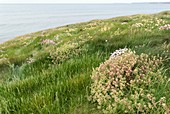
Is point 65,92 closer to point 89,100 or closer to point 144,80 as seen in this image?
point 89,100

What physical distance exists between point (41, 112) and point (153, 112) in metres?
1.71

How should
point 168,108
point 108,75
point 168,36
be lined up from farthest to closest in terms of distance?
point 168,36, point 108,75, point 168,108

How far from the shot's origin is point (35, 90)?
16.1ft

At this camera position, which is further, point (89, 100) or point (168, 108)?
point (89, 100)

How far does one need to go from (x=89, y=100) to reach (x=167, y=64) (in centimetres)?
230

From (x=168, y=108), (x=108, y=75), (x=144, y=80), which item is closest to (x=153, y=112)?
(x=168, y=108)

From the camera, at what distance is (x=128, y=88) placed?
4.30m

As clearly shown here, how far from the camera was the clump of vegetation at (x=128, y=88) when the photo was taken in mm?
3605

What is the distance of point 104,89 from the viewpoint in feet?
13.2

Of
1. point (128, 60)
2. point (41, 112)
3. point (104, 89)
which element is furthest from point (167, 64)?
point (41, 112)

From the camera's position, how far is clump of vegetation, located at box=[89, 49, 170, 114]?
361cm

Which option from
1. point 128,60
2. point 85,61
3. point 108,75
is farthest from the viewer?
point 85,61

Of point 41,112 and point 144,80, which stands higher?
point 144,80

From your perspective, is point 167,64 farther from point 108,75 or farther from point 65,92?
point 65,92
